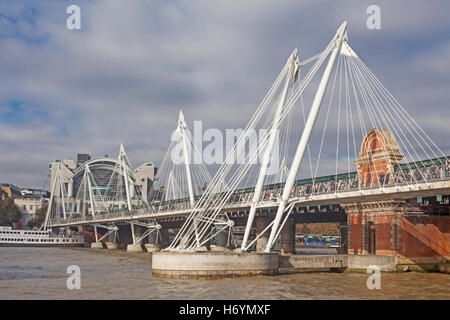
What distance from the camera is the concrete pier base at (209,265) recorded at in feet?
164

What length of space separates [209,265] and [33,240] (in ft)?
364

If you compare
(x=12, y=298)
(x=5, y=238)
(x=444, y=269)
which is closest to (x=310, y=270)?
(x=444, y=269)

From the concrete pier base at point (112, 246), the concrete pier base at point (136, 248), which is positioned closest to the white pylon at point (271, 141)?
the concrete pier base at point (136, 248)

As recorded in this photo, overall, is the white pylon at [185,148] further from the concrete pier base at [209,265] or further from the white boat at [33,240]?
the white boat at [33,240]

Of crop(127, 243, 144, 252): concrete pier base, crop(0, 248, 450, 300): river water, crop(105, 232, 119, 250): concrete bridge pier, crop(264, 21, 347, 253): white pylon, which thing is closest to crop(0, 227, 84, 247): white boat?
crop(105, 232, 119, 250): concrete bridge pier

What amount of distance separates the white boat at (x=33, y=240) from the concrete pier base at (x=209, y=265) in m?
105

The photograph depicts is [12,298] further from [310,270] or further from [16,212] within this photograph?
[16,212]

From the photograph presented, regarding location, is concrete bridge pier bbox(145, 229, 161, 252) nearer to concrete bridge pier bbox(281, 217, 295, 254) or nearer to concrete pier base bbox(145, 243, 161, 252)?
concrete pier base bbox(145, 243, 161, 252)

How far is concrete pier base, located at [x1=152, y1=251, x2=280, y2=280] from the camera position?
50.0 m

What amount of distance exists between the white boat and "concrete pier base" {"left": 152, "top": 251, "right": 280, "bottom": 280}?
346 ft
